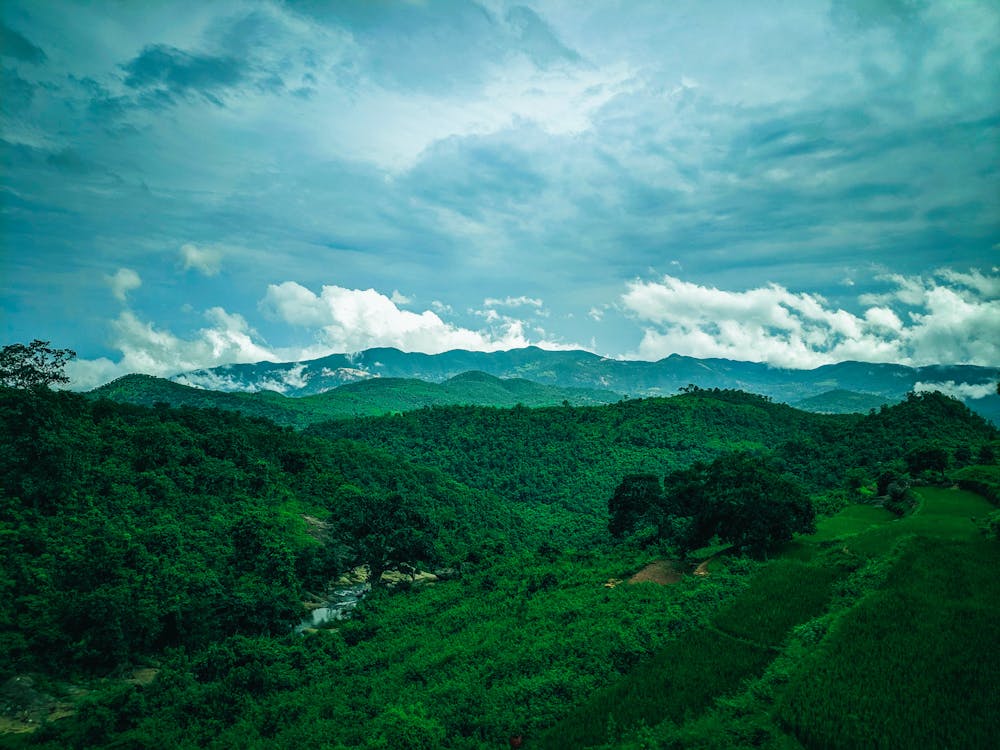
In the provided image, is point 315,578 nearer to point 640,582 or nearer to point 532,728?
point 640,582

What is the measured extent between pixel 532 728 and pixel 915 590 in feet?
64.9

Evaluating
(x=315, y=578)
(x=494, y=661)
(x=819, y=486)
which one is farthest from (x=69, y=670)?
(x=819, y=486)

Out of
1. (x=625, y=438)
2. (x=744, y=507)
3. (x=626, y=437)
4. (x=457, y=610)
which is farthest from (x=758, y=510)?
(x=626, y=437)

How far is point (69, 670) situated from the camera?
32.9 metres

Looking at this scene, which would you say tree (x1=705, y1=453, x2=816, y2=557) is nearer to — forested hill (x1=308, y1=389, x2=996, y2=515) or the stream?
the stream

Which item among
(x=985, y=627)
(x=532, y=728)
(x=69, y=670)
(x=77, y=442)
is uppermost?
(x=77, y=442)

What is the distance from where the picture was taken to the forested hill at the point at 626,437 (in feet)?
376

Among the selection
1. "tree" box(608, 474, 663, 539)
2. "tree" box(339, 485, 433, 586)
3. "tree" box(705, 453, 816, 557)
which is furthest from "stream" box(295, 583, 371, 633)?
"tree" box(705, 453, 816, 557)

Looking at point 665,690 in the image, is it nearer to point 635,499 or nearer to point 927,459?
point 635,499

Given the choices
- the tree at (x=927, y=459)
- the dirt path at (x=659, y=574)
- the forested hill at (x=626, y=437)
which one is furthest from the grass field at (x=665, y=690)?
the forested hill at (x=626, y=437)

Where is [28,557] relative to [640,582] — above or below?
above

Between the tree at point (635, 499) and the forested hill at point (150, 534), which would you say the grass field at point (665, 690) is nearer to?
the forested hill at point (150, 534)

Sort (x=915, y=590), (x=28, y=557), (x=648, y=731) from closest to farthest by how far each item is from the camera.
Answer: (x=648, y=731) < (x=915, y=590) < (x=28, y=557)

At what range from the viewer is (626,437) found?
497 feet
